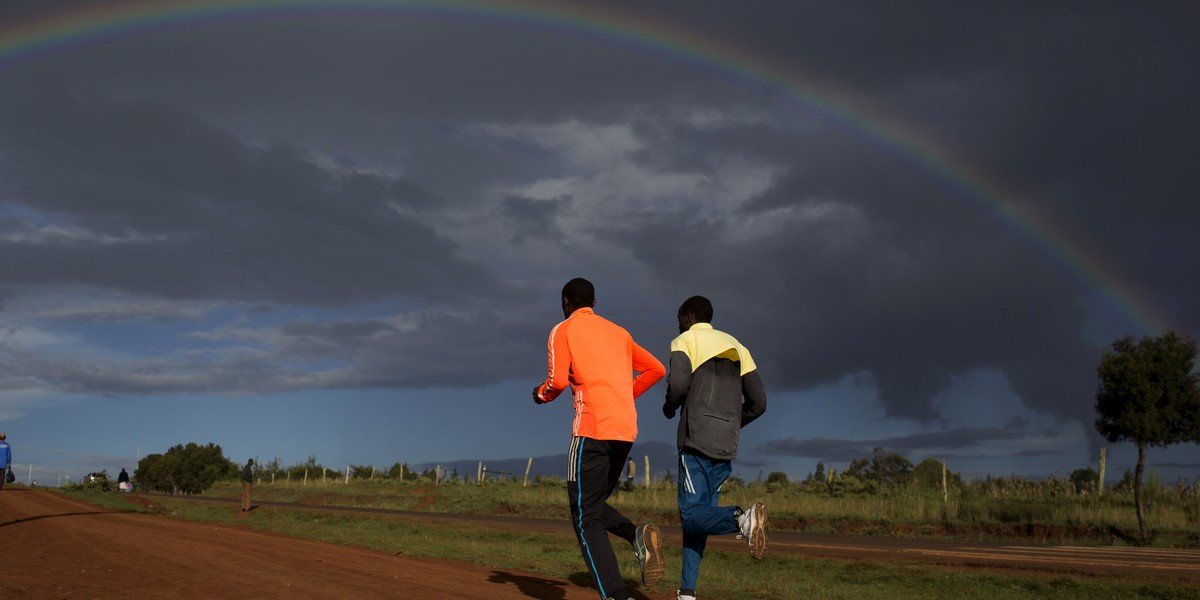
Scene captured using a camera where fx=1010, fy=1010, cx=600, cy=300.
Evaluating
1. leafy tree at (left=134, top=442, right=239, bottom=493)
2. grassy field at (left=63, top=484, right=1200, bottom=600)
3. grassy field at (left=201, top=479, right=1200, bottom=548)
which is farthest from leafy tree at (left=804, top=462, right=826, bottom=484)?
leafy tree at (left=134, top=442, right=239, bottom=493)

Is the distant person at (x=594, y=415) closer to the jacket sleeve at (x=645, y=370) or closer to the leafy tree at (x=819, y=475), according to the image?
the jacket sleeve at (x=645, y=370)

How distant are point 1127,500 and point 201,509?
95.8 ft

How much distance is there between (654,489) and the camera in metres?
44.0

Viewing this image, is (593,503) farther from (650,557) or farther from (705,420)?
(705,420)

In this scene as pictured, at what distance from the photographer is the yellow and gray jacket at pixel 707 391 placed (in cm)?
707

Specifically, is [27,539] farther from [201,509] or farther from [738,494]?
[738,494]

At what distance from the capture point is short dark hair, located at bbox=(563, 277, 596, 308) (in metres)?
7.03

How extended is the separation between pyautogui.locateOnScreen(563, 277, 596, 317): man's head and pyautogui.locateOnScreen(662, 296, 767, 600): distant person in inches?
27.8

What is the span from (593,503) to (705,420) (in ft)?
3.32

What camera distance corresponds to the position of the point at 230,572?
10180mm

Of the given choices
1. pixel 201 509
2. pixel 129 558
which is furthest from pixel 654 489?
pixel 129 558

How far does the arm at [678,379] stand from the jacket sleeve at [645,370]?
99mm

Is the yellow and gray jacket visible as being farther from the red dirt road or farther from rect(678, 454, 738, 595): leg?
the red dirt road

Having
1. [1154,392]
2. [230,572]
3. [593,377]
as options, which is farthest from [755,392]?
[1154,392]
